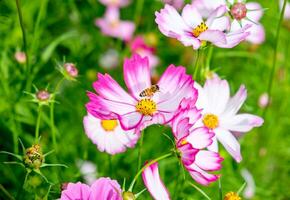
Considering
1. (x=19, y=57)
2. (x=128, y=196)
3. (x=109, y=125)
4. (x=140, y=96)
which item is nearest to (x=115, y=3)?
(x=19, y=57)

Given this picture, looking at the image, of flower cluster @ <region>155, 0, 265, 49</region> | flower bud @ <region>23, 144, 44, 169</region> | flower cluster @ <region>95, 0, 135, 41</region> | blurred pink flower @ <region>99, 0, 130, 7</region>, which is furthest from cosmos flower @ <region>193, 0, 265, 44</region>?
blurred pink flower @ <region>99, 0, 130, 7</region>

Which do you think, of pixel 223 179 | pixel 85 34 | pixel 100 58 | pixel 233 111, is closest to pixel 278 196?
pixel 223 179

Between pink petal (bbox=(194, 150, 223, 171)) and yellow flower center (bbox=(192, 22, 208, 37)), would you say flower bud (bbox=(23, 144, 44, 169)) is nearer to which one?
pink petal (bbox=(194, 150, 223, 171))

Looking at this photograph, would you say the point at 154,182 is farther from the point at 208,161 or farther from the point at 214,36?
the point at 214,36

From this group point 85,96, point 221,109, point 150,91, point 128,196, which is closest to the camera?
point 128,196

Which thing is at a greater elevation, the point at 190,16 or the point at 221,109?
the point at 190,16

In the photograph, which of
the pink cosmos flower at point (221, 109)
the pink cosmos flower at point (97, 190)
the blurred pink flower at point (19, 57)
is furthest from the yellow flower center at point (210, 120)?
the blurred pink flower at point (19, 57)

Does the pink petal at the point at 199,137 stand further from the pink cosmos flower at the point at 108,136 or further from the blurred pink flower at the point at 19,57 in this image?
the blurred pink flower at the point at 19,57
